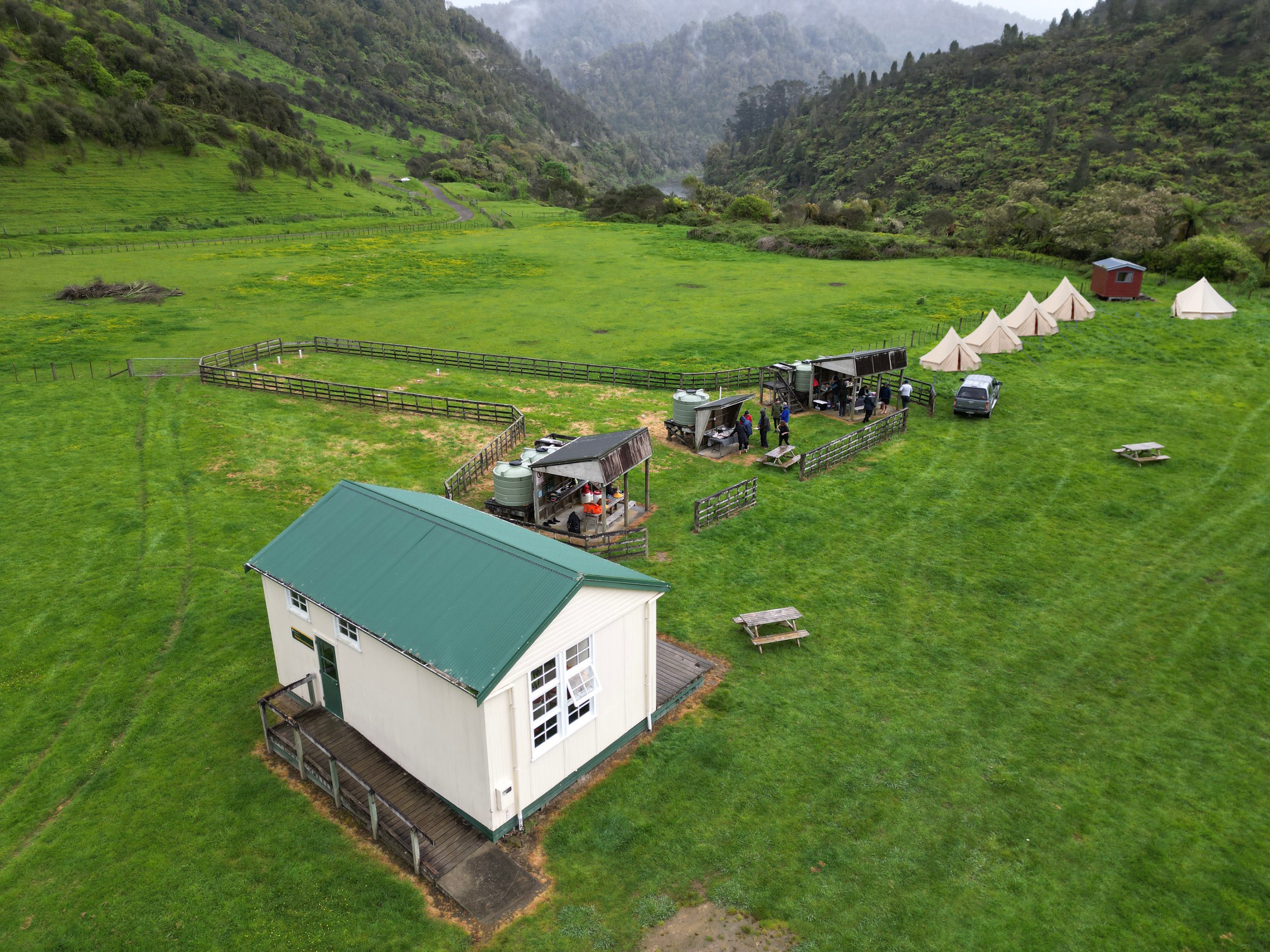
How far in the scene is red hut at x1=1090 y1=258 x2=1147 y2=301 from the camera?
1893 inches

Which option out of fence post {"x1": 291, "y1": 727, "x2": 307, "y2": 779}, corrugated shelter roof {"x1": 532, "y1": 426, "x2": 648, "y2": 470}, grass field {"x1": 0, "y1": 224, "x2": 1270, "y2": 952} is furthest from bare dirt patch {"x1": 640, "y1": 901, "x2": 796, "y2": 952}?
corrugated shelter roof {"x1": 532, "y1": 426, "x2": 648, "y2": 470}

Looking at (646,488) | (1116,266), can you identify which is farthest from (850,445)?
Result: (1116,266)

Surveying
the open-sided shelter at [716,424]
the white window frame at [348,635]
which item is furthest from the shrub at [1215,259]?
the white window frame at [348,635]

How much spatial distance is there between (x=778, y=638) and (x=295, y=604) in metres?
10.6

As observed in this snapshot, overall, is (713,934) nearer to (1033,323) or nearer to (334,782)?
(334,782)

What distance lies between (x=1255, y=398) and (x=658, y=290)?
40449 mm

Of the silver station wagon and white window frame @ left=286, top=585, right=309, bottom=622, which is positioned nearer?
white window frame @ left=286, top=585, right=309, bottom=622

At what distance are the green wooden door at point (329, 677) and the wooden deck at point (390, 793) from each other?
0.28m

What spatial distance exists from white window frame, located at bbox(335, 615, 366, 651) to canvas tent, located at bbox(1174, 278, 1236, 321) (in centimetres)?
4959

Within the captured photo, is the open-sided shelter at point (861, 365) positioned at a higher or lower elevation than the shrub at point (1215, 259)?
lower

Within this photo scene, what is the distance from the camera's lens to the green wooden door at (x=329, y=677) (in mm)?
14227

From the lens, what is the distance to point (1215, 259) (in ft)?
170

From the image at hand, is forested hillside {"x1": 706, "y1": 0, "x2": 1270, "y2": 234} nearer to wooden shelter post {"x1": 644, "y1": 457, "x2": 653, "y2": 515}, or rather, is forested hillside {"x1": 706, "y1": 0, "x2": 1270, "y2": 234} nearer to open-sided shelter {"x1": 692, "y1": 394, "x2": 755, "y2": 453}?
open-sided shelter {"x1": 692, "y1": 394, "x2": 755, "y2": 453}

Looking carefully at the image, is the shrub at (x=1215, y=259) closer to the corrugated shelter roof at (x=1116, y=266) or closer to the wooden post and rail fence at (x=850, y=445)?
the corrugated shelter roof at (x=1116, y=266)
